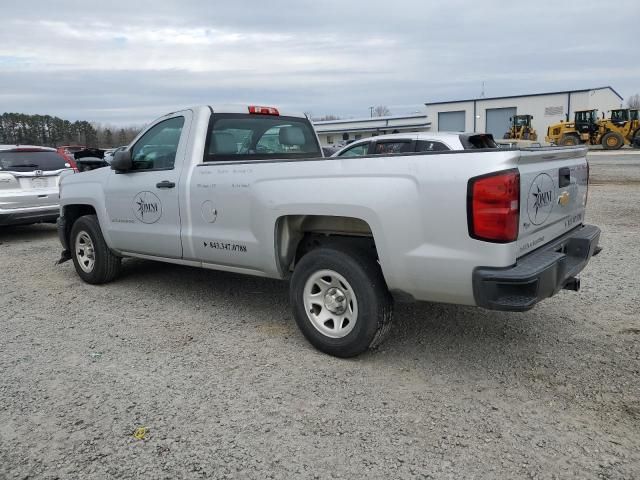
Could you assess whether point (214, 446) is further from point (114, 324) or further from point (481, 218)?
point (114, 324)

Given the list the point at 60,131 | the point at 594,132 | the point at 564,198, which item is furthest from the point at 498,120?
the point at 564,198

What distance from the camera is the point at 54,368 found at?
4.02 m

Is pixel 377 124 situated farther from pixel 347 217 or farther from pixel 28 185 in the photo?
pixel 347 217

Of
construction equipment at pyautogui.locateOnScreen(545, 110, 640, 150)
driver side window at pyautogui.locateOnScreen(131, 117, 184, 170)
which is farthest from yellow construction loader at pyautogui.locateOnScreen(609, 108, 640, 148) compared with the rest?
driver side window at pyautogui.locateOnScreen(131, 117, 184, 170)

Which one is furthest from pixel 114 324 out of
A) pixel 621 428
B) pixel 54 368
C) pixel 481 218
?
pixel 621 428

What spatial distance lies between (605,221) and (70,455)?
9.47 metres

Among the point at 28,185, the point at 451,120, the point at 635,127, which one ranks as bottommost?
the point at 28,185

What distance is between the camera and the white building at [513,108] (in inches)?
2127

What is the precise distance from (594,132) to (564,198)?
37332mm

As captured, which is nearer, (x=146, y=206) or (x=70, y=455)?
(x=70, y=455)

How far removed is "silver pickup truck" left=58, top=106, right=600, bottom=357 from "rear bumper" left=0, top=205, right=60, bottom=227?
14.0ft

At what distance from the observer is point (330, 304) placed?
401cm

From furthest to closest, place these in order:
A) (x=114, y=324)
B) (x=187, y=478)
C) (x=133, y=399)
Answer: (x=114, y=324) < (x=133, y=399) < (x=187, y=478)

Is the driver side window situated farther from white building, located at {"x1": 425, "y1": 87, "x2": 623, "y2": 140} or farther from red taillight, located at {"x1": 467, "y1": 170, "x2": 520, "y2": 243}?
white building, located at {"x1": 425, "y1": 87, "x2": 623, "y2": 140}
